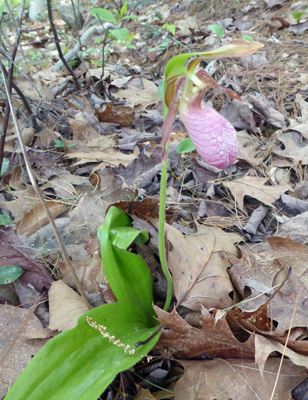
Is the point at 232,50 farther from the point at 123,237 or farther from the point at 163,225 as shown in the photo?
the point at 123,237

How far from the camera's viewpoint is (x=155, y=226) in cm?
141

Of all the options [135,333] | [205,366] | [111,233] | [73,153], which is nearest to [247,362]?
[205,366]

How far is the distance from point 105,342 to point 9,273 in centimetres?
60

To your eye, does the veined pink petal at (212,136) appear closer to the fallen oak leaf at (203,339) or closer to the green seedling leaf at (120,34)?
the fallen oak leaf at (203,339)

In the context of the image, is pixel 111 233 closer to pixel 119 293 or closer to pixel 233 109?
pixel 119 293

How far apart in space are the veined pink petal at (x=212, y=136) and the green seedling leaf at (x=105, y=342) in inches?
15.5

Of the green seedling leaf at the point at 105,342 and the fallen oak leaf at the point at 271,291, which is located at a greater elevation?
the green seedling leaf at the point at 105,342

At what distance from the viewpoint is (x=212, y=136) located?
3.03ft

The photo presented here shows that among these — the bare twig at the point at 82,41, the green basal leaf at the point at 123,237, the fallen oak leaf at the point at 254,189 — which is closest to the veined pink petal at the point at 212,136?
the green basal leaf at the point at 123,237

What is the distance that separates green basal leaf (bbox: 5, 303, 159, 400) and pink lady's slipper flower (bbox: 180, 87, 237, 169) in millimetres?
628

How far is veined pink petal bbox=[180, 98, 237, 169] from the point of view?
926mm

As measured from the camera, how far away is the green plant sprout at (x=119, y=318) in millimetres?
871

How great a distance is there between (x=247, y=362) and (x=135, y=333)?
0.39 meters

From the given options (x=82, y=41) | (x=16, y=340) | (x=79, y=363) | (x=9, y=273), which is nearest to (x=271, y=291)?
(x=79, y=363)
